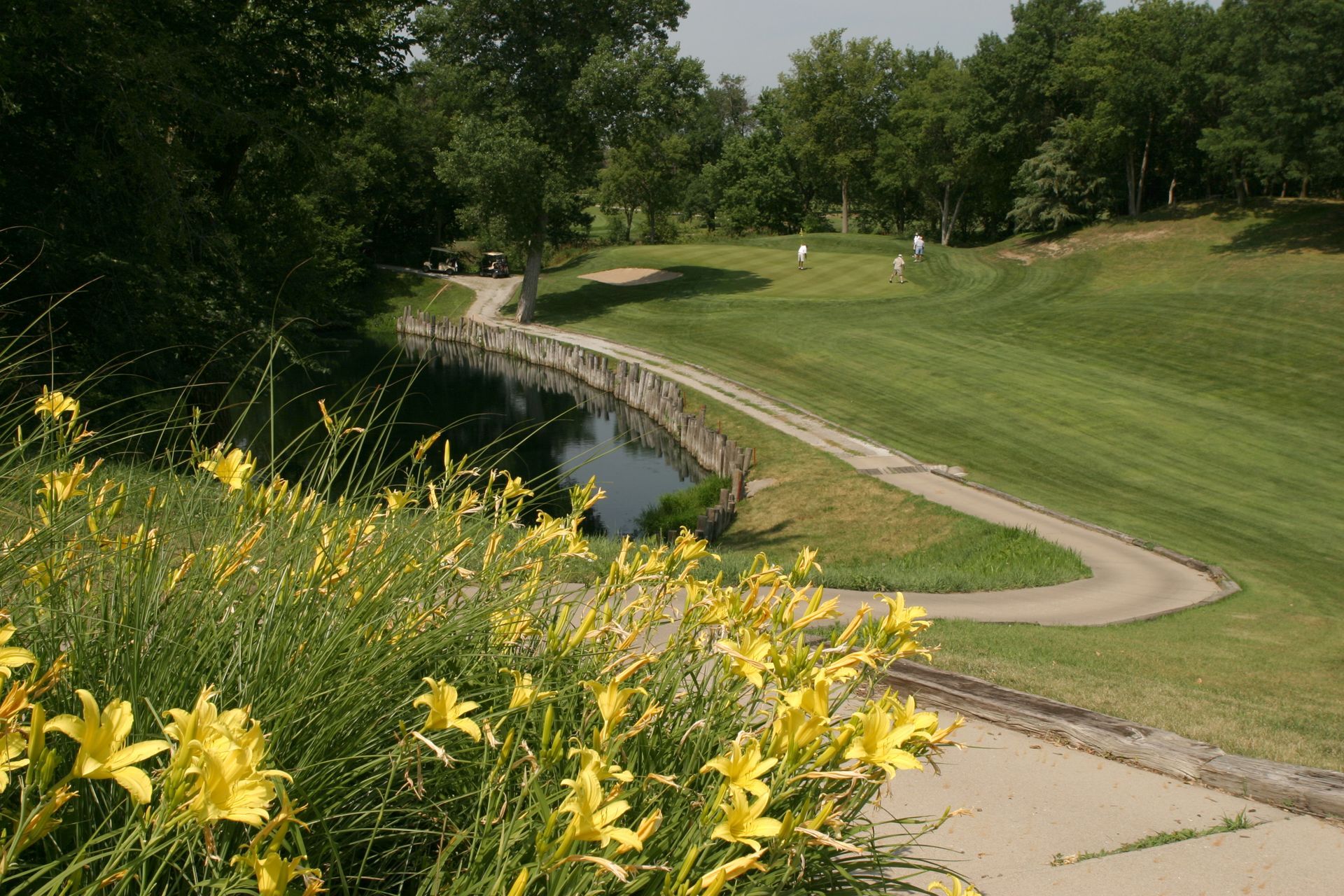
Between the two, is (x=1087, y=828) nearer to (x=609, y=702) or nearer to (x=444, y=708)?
(x=609, y=702)

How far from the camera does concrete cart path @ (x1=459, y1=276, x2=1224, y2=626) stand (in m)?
10.9

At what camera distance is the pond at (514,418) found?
20.7 meters

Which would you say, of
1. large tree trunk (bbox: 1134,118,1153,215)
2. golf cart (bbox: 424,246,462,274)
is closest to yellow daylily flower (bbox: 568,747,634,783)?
golf cart (bbox: 424,246,462,274)

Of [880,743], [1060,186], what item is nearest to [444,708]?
[880,743]

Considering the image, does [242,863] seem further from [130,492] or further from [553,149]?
[553,149]

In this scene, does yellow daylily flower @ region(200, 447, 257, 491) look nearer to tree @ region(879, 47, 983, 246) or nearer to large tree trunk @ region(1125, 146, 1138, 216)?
large tree trunk @ region(1125, 146, 1138, 216)

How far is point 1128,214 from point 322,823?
2210 inches

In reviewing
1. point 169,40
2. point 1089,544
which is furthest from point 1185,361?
point 169,40

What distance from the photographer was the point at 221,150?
1611 cm

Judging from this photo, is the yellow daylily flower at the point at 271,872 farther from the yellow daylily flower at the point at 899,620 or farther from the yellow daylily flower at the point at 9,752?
the yellow daylily flower at the point at 899,620

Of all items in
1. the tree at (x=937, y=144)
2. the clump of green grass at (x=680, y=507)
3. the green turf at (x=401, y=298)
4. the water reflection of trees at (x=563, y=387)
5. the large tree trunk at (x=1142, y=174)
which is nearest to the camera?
the clump of green grass at (x=680, y=507)

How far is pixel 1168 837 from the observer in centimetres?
415

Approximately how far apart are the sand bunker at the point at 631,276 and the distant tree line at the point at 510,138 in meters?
2.54

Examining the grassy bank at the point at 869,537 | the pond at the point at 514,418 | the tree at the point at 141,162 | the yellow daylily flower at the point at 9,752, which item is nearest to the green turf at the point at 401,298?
the pond at the point at 514,418
